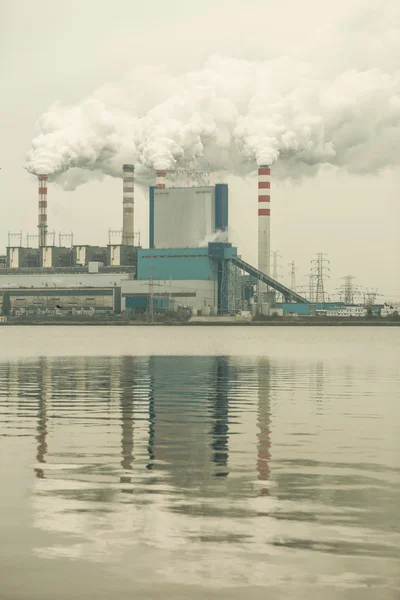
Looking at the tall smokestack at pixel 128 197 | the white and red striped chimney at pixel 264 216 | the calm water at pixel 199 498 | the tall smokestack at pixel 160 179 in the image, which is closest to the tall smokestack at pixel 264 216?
the white and red striped chimney at pixel 264 216

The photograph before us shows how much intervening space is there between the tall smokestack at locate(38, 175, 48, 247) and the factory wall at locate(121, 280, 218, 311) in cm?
1495

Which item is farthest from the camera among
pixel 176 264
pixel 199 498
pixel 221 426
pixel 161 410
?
pixel 176 264

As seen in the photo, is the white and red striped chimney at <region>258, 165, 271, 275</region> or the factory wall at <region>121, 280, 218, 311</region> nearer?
the white and red striped chimney at <region>258, 165, 271, 275</region>

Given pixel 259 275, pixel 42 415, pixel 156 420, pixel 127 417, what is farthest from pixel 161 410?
pixel 259 275

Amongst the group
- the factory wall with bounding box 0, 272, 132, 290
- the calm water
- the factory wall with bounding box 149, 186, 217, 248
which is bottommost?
the calm water

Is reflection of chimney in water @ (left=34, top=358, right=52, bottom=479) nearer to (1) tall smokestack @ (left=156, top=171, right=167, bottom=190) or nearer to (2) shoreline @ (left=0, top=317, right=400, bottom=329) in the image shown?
(1) tall smokestack @ (left=156, top=171, right=167, bottom=190)

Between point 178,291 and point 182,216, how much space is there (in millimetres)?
10483

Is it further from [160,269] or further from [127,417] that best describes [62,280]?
[127,417]

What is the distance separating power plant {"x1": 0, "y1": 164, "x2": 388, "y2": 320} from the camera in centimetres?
14838

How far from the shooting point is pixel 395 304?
614 feet

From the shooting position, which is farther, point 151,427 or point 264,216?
point 264,216

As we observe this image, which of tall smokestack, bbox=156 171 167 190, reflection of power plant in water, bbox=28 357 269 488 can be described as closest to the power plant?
tall smokestack, bbox=156 171 167 190

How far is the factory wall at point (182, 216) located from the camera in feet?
482

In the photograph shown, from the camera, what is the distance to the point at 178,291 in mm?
150000
